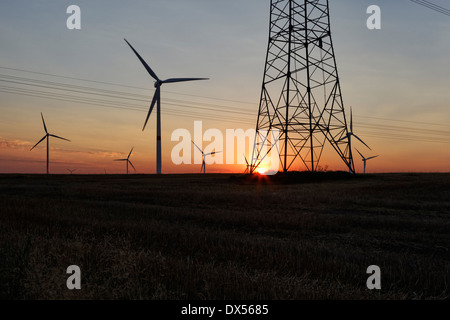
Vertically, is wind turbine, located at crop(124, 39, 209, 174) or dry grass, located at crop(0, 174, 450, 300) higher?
wind turbine, located at crop(124, 39, 209, 174)

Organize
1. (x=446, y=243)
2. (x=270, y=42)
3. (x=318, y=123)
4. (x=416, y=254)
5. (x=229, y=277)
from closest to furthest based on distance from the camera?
(x=229, y=277)
(x=416, y=254)
(x=446, y=243)
(x=318, y=123)
(x=270, y=42)

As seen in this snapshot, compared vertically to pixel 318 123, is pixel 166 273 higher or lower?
lower

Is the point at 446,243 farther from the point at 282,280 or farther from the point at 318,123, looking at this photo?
the point at 318,123

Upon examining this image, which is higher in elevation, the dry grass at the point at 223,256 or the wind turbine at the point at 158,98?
the wind turbine at the point at 158,98

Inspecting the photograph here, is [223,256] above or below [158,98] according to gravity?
below

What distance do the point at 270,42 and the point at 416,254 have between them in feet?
145

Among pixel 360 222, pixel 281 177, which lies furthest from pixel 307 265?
pixel 281 177

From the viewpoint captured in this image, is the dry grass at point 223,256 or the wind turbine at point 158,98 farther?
the wind turbine at point 158,98

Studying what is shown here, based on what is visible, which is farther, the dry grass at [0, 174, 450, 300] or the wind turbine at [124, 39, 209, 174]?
the wind turbine at [124, 39, 209, 174]

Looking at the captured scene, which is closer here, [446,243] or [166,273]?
[166,273]

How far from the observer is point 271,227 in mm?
16078

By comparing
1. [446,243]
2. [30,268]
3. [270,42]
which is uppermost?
[270,42]

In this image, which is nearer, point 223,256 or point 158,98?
point 223,256
